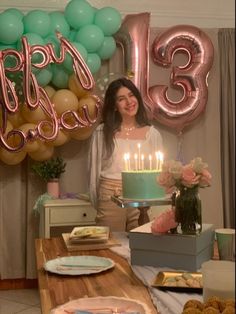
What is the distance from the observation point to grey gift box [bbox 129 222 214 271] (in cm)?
157

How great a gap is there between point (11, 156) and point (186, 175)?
207cm

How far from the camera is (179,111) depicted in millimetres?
3680

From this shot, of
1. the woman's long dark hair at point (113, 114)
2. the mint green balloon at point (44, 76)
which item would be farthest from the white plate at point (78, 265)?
the mint green balloon at point (44, 76)

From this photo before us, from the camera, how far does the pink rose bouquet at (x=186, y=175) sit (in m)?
1.59

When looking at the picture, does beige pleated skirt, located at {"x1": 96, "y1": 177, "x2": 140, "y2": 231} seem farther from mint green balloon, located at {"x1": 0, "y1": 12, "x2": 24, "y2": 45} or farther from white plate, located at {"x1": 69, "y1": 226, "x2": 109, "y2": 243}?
mint green balloon, located at {"x1": 0, "y1": 12, "x2": 24, "y2": 45}

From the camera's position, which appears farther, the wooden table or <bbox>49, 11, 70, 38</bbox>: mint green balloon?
<bbox>49, 11, 70, 38</bbox>: mint green balloon

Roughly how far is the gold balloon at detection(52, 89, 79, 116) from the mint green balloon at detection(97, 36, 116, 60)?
1.31ft

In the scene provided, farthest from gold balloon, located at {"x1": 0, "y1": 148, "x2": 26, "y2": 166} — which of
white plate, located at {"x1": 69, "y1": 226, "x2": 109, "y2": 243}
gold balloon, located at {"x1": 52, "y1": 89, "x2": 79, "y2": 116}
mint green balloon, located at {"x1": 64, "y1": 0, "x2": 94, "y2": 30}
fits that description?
white plate, located at {"x1": 69, "y1": 226, "x2": 109, "y2": 243}

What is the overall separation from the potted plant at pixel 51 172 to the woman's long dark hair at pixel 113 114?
0.77m

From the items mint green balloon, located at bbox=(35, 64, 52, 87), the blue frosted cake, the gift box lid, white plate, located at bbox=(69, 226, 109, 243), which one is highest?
mint green balloon, located at bbox=(35, 64, 52, 87)

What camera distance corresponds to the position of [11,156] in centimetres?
340

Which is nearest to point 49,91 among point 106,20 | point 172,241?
point 106,20

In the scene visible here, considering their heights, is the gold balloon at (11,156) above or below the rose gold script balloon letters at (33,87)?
below

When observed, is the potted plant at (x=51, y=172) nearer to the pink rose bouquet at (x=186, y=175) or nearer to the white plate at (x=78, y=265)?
the white plate at (x=78, y=265)
